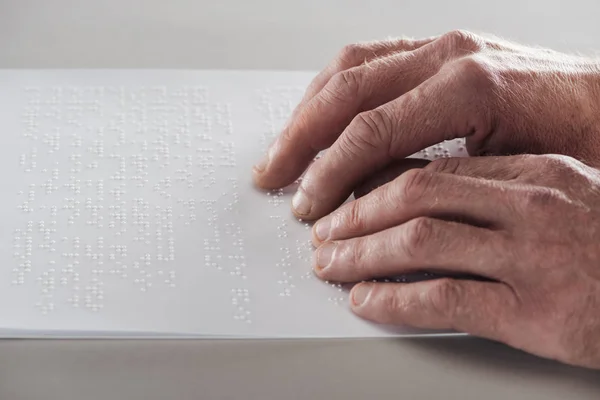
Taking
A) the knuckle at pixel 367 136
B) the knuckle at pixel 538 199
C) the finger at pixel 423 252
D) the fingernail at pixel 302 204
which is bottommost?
the finger at pixel 423 252

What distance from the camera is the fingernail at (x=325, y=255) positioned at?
0.89m

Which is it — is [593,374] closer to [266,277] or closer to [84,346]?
[266,277]

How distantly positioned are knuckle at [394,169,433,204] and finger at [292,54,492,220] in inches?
3.2

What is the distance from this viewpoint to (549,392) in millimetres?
811

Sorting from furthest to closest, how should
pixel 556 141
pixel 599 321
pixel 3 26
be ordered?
pixel 3 26 < pixel 556 141 < pixel 599 321

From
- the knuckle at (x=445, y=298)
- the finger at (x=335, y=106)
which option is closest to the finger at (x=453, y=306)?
the knuckle at (x=445, y=298)

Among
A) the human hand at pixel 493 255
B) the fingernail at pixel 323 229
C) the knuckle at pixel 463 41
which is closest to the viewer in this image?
the human hand at pixel 493 255

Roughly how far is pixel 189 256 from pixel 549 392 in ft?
1.21

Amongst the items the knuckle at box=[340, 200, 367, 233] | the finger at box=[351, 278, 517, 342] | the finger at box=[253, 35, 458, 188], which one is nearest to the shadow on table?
the finger at box=[351, 278, 517, 342]

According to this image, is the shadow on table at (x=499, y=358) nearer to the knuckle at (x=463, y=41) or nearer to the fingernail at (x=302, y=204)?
the fingernail at (x=302, y=204)

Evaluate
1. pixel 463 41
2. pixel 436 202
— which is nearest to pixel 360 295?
pixel 436 202

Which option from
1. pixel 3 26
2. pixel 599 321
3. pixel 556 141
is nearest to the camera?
pixel 599 321

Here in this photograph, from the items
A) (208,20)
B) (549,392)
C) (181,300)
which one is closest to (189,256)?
(181,300)

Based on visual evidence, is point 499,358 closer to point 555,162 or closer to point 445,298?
point 445,298
